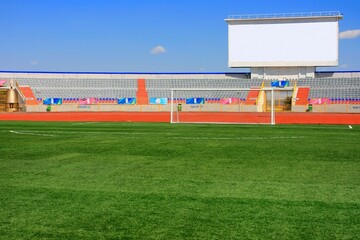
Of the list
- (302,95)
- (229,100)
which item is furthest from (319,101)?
(229,100)

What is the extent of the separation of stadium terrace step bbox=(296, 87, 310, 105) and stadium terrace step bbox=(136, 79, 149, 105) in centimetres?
1972

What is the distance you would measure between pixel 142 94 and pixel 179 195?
2294 inches

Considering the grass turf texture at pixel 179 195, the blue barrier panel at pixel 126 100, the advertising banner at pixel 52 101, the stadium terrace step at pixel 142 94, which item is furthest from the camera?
the stadium terrace step at pixel 142 94

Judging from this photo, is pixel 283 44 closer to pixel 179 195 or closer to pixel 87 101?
pixel 87 101

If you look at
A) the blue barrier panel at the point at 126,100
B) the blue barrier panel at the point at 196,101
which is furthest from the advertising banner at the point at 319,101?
the blue barrier panel at the point at 126,100

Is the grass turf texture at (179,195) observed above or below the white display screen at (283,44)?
below

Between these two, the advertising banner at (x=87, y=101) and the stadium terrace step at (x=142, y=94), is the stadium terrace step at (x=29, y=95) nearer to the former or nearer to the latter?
the advertising banner at (x=87, y=101)

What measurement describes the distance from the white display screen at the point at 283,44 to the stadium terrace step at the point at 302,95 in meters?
3.43

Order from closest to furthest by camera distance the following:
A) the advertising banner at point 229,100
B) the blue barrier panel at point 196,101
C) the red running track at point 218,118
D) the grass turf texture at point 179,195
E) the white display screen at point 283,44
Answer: the grass turf texture at point 179,195 < the red running track at point 218,118 < the white display screen at point 283,44 < the advertising banner at point 229,100 < the blue barrier panel at point 196,101

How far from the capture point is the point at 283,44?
187ft

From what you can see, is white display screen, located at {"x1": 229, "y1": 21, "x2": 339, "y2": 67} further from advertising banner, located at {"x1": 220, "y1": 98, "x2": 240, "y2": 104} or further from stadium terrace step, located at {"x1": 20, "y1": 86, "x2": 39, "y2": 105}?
stadium terrace step, located at {"x1": 20, "y1": 86, "x2": 39, "y2": 105}

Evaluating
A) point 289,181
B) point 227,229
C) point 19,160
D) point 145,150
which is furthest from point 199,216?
point 145,150

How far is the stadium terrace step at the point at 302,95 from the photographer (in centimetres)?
5666

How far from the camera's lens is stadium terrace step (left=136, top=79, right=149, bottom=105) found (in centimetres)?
6225
